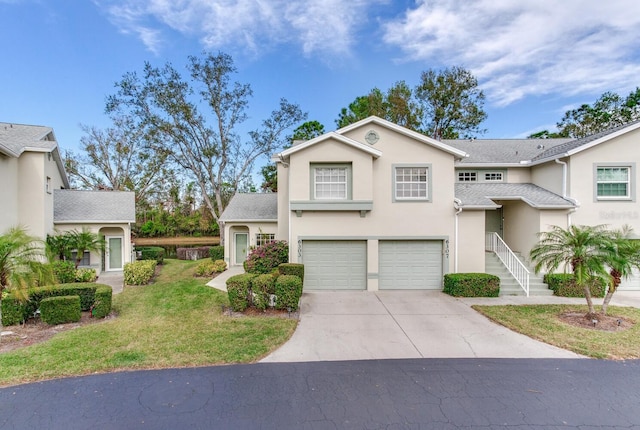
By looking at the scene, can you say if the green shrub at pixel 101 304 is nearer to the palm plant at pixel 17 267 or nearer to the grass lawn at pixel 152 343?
the grass lawn at pixel 152 343

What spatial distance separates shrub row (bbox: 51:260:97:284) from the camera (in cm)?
1235

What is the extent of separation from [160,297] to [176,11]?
1234cm

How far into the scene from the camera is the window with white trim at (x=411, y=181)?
1230 centimetres

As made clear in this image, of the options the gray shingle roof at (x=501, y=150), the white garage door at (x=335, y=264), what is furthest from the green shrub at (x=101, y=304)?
the gray shingle roof at (x=501, y=150)

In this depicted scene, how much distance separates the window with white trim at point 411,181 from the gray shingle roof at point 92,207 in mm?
14398

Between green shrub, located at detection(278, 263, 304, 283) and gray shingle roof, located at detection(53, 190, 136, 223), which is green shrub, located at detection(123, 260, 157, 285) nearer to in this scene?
gray shingle roof, located at detection(53, 190, 136, 223)

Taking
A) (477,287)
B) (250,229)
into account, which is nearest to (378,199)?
(477,287)

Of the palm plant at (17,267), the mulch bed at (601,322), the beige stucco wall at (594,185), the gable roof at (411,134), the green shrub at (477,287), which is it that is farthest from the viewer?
the beige stucco wall at (594,185)

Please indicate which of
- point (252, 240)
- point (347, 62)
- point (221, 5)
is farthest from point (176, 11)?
point (252, 240)

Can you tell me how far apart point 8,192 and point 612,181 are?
82.9 feet

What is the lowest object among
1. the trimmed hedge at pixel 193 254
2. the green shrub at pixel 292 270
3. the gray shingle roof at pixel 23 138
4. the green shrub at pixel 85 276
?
the trimmed hedge at pixel 193 254

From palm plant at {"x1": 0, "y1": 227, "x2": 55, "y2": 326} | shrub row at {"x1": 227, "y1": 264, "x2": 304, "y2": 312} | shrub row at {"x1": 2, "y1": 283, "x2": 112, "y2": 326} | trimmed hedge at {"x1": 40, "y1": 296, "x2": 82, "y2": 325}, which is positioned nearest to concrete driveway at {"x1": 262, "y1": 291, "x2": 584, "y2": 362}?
shrub row at {"x1": 227, "y1": 264, "x2": 304, "y2": 312}

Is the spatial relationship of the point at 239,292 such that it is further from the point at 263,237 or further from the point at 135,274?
the point at 263,237

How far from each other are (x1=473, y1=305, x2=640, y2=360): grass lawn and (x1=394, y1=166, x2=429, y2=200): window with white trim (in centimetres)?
497
